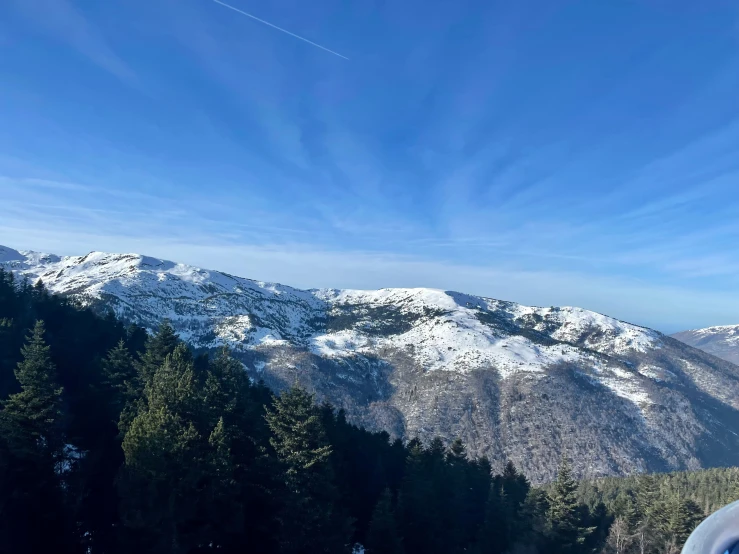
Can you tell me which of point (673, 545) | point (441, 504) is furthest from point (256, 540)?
point (673, 545)

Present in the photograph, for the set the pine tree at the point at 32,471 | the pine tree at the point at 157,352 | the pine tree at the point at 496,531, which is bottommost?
the pine tree at the point at 496,531

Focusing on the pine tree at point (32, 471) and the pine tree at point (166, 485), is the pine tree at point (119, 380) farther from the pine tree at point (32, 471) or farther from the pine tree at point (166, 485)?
the pine tree at point (166, 485)

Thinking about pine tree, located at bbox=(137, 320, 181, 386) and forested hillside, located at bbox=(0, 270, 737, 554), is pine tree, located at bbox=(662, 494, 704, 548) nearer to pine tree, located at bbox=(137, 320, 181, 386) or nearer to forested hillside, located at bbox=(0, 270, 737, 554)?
forested hillside, located at bbox=(0, 270, 737, 554)

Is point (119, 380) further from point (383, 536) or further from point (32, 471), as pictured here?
point (383, 536)

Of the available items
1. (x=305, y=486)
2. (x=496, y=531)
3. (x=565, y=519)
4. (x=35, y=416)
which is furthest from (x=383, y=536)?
(x=35, y=416)

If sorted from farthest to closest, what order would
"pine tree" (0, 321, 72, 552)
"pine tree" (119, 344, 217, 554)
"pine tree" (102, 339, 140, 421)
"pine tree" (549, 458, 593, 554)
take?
"pine tree" (549, 458, 593, 554) < "pine tree" (102, 339, 140, 421) < "pine tree" (0, 321, 72, 552) < "pine tree" (119, 344, 217, 554)

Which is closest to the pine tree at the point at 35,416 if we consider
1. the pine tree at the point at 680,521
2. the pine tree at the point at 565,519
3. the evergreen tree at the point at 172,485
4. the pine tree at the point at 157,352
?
the evergreen tree at the point at 172,485

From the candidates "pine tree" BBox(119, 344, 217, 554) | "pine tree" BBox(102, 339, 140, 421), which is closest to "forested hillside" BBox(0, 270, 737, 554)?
"pine tree" BBox(119, 344, 217, 554)
